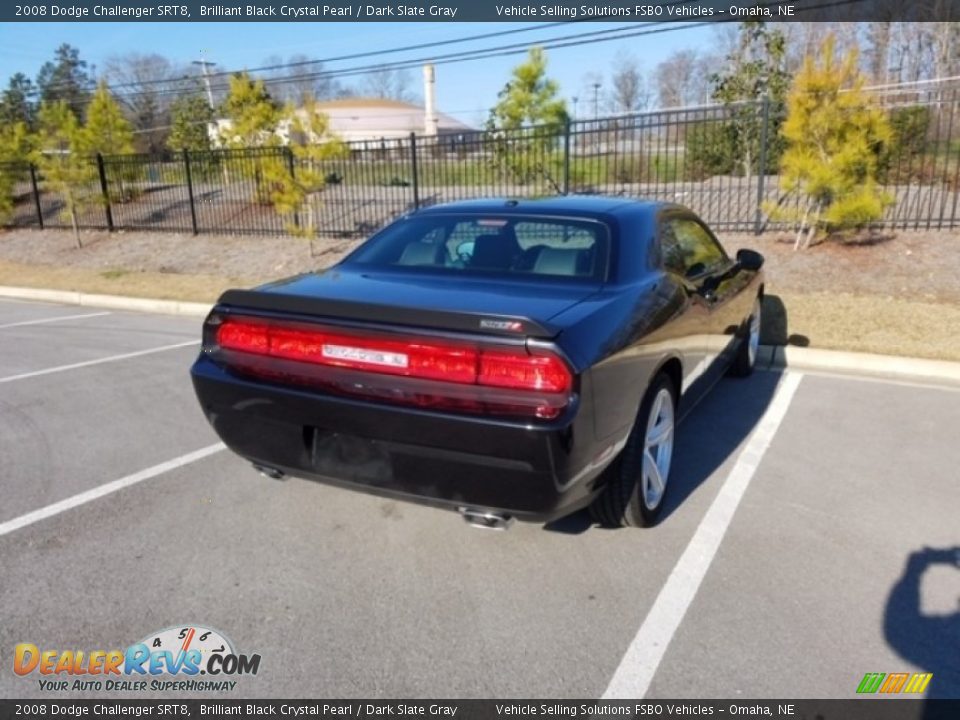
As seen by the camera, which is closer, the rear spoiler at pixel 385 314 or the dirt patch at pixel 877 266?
the rear spoiler at pixel 385 314

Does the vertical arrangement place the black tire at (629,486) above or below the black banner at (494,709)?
above

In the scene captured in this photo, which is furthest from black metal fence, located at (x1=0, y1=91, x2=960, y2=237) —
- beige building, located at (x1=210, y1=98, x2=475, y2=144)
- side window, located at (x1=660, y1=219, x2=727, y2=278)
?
beige building, located at (x1=210, y1=98, x2=475, y2=144)

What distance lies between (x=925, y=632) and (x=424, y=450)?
195cm

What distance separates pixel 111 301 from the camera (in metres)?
10.3

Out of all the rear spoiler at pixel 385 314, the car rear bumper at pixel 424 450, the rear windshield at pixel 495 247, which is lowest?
the car rear bumper at pixel 424 450

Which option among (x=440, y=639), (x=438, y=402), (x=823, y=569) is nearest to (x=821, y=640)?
(x=823, y=569)

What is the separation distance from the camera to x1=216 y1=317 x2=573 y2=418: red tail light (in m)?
2.48

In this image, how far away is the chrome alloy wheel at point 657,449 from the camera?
3217 millimetres

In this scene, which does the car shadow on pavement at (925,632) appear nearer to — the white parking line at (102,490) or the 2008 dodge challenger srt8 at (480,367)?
the 2008 dodge challenger srt8 at (480,367)

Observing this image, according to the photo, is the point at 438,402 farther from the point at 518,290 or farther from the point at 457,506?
the point at 518,290

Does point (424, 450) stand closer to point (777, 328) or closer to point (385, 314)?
point (385, 314)

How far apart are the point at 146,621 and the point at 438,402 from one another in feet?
4.57

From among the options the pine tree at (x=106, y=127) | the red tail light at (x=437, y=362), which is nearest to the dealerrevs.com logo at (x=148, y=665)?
the red tail light at (x=437, y=362)

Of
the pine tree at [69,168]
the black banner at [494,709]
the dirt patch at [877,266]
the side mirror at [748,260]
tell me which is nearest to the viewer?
the black banner at [494,709]
